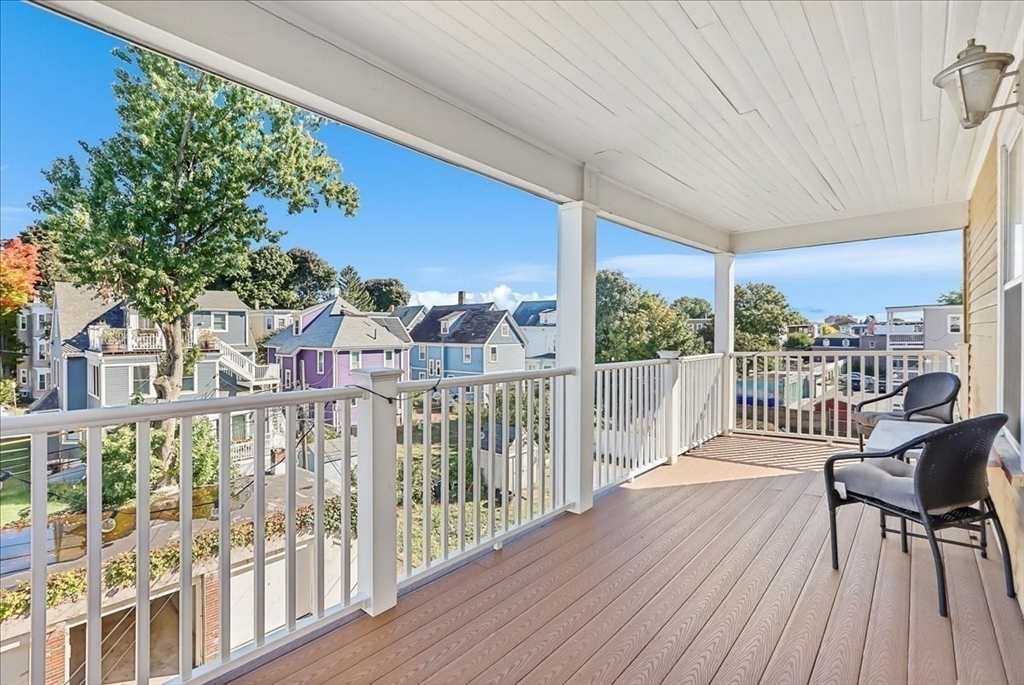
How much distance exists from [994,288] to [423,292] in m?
3.29

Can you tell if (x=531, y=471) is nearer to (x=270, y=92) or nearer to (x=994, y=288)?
(x=270, y=92)

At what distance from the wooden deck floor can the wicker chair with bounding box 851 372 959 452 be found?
118 centimetres

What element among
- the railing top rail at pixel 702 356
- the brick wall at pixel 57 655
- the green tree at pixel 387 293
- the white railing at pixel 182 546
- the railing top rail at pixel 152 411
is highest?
the green tree at pixel 387 293

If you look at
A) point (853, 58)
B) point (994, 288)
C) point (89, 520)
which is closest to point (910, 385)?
point (994, 288)

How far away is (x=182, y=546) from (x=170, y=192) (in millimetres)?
1147

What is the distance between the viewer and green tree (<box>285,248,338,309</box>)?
78.3 inches

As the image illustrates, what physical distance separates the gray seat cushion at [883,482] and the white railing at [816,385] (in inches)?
116

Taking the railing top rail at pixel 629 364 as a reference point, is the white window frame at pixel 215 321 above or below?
above

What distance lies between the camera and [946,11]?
1854 millimetres

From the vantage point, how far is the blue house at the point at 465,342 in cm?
250

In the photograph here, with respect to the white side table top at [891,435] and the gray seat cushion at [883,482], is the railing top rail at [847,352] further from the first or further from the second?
the gray seat cushion at [883,482]

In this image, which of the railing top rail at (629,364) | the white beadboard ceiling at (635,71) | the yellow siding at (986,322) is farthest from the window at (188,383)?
the yellow siding at (986,322)

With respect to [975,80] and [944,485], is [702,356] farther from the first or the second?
[975,80]

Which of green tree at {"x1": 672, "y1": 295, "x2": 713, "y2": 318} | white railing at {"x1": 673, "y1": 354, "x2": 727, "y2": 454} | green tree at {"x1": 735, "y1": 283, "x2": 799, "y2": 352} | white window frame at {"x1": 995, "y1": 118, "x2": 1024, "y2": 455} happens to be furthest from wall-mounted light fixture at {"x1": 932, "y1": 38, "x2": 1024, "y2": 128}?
green tree at {"x1": 735, "y1": 283, "x2": 799, "y2": 352}
